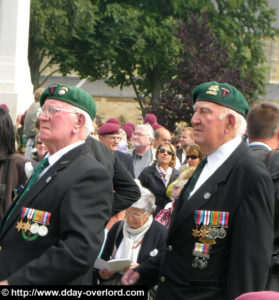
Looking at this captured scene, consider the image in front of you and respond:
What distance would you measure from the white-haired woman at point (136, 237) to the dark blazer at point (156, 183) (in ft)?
9.32

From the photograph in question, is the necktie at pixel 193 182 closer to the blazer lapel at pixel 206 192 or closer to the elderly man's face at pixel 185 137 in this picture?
the blazer lapel at pixel 206 192

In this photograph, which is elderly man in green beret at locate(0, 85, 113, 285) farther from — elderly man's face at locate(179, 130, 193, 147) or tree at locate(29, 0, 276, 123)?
tree at locate(29, 0, 276, 123)

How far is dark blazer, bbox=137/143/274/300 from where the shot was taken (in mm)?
3676

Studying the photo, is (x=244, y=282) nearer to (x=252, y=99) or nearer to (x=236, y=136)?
(x=236, y=136)

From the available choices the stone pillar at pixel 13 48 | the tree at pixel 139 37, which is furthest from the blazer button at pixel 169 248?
the tree at pixel 139 37

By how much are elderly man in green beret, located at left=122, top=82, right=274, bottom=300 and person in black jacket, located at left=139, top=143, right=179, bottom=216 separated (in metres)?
5.14

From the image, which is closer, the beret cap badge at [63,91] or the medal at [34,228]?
the medal at [34,228]

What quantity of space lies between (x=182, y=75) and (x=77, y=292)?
69.0 ft

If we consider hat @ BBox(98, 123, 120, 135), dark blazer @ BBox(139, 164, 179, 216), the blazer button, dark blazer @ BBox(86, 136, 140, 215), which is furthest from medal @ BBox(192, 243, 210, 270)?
hat @ BBox(98, 123, 120, 135)

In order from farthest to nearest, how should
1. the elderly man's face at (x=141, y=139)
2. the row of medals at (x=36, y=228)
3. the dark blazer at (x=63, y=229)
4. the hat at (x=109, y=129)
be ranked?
the elderly man's face at (x=141, y=139) → the hat at (x=109, y=129) → the row of medals at (x=36, y=228) → the dark blazer at (x=63, y=229)

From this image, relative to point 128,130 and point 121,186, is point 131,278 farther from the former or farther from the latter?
point 128,130

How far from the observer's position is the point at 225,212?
12.3 ft

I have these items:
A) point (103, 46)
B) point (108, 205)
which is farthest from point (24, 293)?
point (103, 46)

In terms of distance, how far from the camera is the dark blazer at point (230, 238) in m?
3.68
